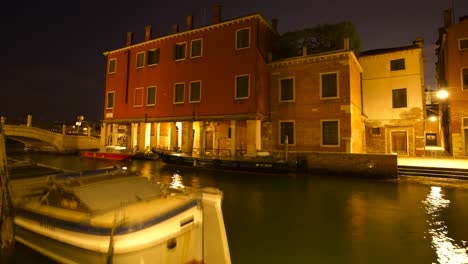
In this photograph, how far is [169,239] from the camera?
385 centimetres

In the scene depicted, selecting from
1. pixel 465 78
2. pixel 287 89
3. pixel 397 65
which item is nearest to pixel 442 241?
pixel 287 89

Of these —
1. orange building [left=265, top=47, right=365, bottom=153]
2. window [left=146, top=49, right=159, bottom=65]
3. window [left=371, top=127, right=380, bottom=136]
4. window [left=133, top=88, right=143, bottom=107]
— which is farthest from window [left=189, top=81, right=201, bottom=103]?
window [left=371, top=127, right=380, bottom=136]

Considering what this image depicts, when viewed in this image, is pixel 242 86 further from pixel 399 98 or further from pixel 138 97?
pixel 399 98

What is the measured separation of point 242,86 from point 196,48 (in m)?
5.71

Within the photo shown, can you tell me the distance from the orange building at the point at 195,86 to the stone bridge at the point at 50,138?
8655 millimetres

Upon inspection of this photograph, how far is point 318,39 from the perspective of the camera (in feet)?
66.0

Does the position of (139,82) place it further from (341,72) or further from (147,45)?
(341,72)

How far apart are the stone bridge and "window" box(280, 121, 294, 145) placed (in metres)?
26.5

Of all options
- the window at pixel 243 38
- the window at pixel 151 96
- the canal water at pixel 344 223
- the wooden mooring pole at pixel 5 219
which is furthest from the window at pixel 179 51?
the wooden mooring pole at pixel 5 219

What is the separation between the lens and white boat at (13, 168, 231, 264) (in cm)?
348

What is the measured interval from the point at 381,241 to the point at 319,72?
541 inches

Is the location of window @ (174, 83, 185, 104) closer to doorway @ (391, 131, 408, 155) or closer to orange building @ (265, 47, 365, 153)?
orange building @ (265, 47, 365, 153)

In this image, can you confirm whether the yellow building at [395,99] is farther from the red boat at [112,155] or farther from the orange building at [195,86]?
the red boat at [112,155]

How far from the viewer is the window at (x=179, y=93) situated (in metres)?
22.1
